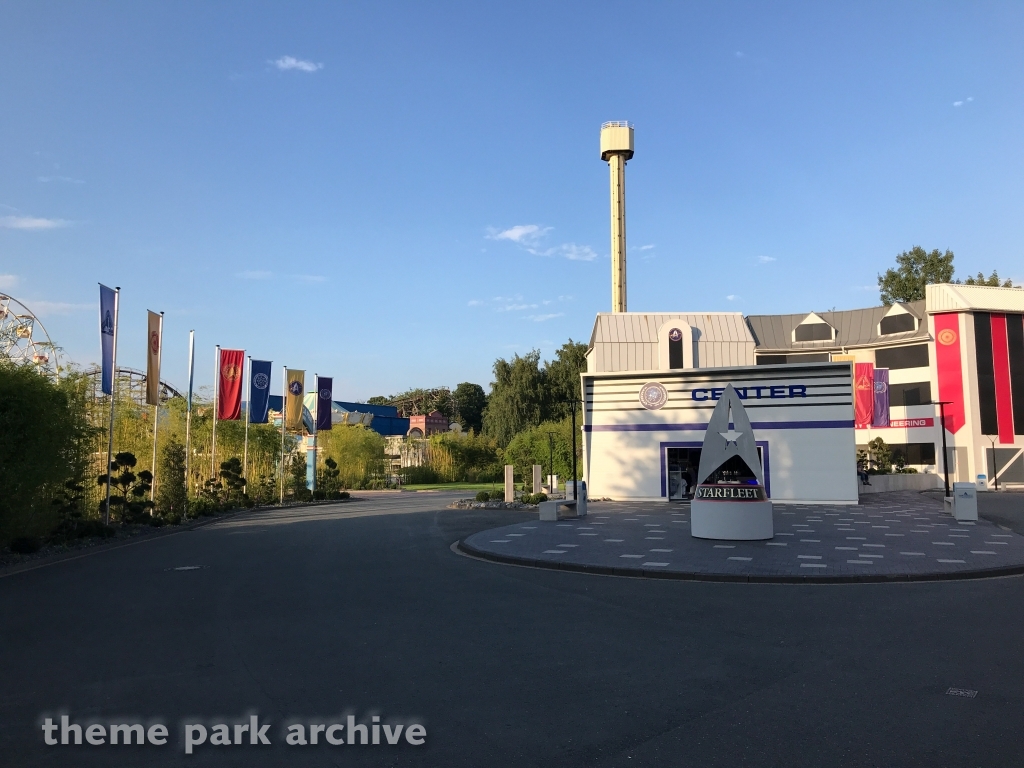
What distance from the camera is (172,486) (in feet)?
84.1

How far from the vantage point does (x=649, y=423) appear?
30484 millimetres

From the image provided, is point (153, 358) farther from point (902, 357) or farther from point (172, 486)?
point (902, 357)

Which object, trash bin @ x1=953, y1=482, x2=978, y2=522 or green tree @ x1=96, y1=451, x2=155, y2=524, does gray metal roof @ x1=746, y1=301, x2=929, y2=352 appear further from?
green tree @ x1=96, y1=451, x2=155, y2=524

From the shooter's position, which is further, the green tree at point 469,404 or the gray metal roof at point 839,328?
the green tree at point 469,404

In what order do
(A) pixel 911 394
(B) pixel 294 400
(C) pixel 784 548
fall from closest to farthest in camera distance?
(C) pixel 784 548
(B) pixel 294 400
(A) pixel 911 394

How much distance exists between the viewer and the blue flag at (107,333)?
20.0m

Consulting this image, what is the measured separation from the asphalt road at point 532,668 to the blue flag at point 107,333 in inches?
364

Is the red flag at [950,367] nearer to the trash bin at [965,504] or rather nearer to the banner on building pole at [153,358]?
the trash bin at [965,504]

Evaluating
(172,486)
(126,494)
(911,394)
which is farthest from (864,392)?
(126,494)

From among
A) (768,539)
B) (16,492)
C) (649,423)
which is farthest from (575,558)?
(649,423)

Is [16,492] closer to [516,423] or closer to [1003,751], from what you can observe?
[1003,751]

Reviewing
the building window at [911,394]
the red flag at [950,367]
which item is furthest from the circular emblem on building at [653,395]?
the building window at [911,394]

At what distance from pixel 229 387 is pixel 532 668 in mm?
26036

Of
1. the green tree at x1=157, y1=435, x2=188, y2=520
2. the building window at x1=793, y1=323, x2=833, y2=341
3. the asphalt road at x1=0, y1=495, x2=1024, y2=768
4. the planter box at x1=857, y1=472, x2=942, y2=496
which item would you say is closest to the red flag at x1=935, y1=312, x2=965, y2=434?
the planter box at x1=857, y1=472, x2=942, y2=496
